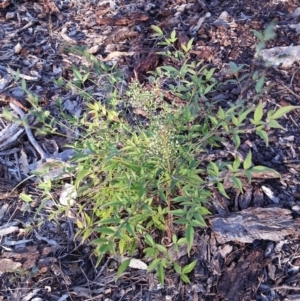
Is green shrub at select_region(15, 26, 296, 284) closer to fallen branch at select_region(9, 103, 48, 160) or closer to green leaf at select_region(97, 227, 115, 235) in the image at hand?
green leaf at select_region(97, 227, 115, 235)

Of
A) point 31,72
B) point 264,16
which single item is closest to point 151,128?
point 31,72

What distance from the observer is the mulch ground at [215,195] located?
1989 millimetres

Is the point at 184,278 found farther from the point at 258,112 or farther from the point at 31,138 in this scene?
the point at 31,138

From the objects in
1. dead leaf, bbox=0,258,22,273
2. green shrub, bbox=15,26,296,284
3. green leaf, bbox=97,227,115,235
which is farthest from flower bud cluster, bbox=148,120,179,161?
dead leaf, bbox=0,258,22,273

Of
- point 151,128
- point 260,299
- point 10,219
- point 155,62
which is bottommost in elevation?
point 260,299

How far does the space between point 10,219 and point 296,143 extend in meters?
1.32

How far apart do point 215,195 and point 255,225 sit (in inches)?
8.6

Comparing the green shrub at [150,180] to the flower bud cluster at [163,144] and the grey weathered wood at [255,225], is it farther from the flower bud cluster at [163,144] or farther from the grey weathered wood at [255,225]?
the grey weathered wood at [255,225]

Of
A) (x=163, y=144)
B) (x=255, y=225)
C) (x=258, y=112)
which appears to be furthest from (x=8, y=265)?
(x=258, y=112)

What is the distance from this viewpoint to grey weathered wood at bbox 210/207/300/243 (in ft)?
6.66

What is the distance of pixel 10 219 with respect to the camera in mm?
2279

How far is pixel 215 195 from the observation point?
7.15 ft

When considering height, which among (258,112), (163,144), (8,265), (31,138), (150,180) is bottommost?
(8,265)

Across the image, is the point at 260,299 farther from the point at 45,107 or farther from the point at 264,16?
the point at 264,16
